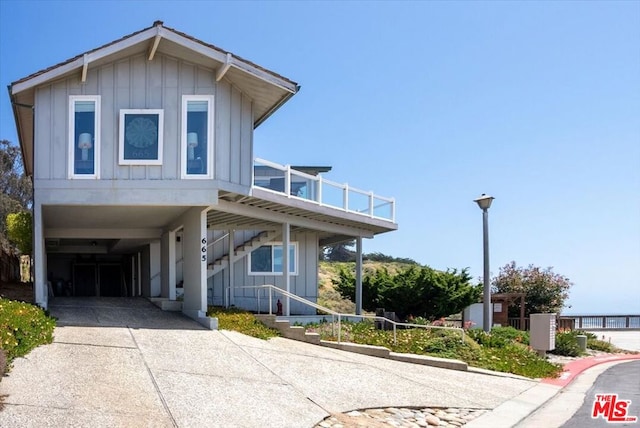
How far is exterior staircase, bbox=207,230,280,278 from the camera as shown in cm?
2200

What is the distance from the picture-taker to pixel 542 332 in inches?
728

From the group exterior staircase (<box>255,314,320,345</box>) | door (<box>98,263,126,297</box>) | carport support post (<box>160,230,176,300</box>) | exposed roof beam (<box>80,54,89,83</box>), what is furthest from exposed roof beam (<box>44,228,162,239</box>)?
door (<box>98,263,126,297</box>)

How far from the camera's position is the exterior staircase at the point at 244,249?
22000 mm

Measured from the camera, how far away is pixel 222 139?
1605cm

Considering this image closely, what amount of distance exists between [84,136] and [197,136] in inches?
108

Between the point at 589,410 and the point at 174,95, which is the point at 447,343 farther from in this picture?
the point at 174,95

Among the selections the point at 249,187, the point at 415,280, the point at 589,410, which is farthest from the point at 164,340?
the point at 415,280

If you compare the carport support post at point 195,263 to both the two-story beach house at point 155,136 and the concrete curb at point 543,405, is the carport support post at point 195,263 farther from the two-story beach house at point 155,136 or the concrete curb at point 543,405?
the concrete curb at point 543,405

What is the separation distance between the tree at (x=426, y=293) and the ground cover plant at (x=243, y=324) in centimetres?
915

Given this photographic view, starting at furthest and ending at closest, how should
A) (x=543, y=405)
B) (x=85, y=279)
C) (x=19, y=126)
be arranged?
(x=85, y=279) < (x=19, y=126) < (x=543, y=405)

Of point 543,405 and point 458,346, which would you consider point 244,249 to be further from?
point 543,405

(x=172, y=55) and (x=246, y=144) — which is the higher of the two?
(x=172, y=55)

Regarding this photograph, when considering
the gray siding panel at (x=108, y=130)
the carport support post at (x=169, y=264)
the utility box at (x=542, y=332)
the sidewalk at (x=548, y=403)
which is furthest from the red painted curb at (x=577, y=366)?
the gray siding panel at (x=108, y=130)

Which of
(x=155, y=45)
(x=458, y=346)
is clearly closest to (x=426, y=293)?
(x=458, y=346)
